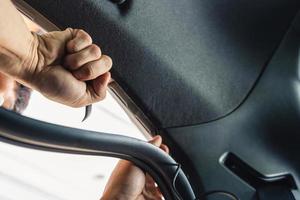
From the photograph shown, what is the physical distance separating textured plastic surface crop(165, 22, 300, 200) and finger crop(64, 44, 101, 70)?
10.7 inches

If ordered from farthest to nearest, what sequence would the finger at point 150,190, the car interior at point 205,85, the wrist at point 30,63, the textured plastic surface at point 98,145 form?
the finger at point 150,190
the car interior at point 205,85
the wrist at point 30,63
the textured plastic surface at point 98,145

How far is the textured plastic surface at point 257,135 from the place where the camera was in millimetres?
878

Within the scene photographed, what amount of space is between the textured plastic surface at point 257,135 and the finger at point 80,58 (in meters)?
0.27

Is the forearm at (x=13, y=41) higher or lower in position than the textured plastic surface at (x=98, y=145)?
higher

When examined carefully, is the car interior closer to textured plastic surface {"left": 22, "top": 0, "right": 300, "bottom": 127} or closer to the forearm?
textured plastic surface {"left": 22, "top": 0, "right": 300, "bottom": 127}

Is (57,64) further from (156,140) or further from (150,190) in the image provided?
(150,190)

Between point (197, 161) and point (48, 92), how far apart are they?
36cm

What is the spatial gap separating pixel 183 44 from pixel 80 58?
0.29 meters

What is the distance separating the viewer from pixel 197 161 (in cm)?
88

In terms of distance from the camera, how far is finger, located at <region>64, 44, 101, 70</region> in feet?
2.20

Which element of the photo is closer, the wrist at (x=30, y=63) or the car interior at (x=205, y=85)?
the wrist at (x=30, y=63)

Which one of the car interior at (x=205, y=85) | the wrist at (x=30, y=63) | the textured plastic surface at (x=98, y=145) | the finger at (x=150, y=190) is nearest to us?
the textured plastic surface at (x=98, y=145)

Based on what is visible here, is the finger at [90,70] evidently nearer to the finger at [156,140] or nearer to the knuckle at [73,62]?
the knuckle at [73,62]

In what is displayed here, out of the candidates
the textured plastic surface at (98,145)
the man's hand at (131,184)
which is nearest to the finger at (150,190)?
the man's hand at (131,184)
